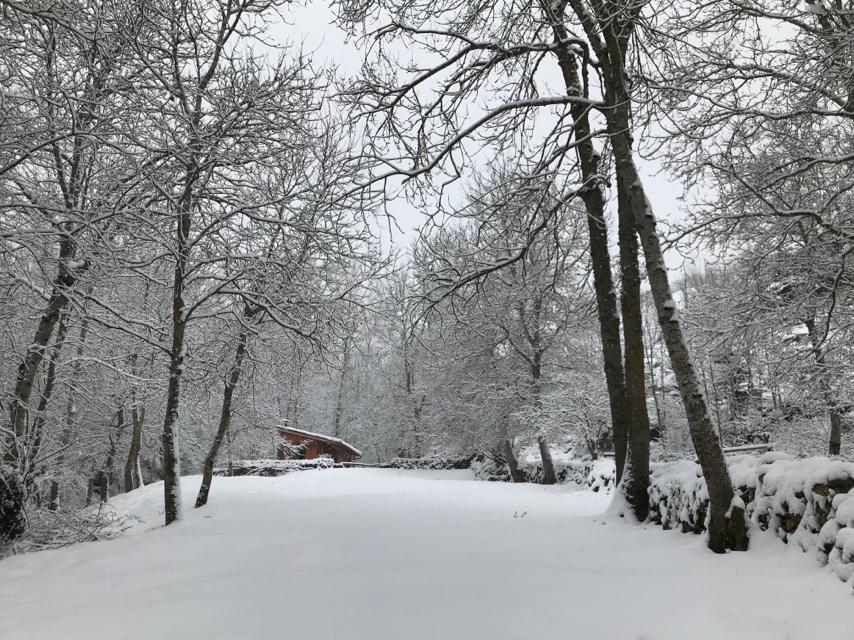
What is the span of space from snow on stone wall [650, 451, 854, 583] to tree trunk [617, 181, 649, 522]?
86 centimetres

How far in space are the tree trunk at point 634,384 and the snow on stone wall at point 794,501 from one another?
2.81ft

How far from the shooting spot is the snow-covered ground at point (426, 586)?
3.25m

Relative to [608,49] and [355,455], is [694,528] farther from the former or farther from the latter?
[355,455]

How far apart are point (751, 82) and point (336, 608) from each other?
7544 mm

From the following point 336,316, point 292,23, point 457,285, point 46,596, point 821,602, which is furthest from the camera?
point 336,316

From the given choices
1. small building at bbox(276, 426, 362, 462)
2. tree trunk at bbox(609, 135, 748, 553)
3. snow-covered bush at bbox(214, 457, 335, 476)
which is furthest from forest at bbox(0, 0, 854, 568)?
small building at bbox(276, 426, 362, 462)

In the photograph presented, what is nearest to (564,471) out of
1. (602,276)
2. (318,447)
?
(602,276)

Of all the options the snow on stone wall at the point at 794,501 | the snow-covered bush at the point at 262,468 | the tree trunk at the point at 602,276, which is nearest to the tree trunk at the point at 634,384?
the tree trunk at the point at 602,276

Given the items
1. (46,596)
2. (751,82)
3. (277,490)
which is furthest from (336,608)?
(277,490)

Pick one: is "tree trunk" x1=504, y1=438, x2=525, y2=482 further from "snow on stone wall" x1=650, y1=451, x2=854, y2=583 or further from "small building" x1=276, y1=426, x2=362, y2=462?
"small building" x1=276, y1=426, x2=362, y2=462

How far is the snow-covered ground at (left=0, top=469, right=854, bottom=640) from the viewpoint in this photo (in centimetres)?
325

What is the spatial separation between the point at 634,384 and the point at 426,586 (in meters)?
3.83

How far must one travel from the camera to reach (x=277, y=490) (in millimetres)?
14359

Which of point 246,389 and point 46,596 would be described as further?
point 246,389
